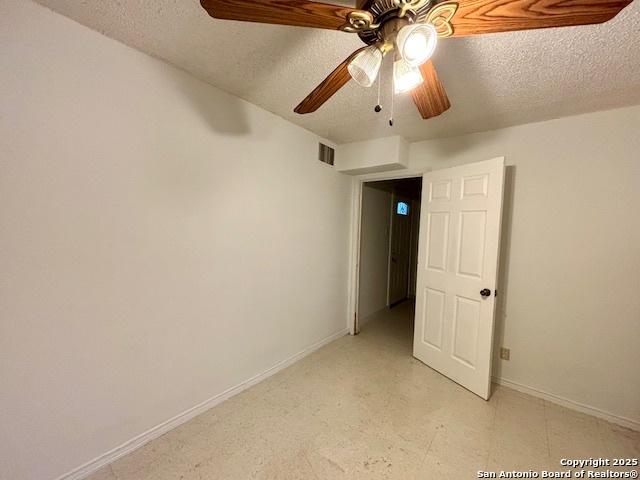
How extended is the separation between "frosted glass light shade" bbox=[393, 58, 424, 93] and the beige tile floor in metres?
1.91

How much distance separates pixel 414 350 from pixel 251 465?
1.86 metres

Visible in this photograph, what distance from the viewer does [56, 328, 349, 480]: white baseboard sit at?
137 cm

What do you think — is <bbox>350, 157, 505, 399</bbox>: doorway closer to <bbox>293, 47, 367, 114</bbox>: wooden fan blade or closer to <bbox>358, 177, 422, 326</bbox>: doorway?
<bbox>358, 177, 422, 326</bbox>: doorway

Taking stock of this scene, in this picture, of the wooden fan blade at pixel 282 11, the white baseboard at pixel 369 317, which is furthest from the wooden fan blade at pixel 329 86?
the white baseboard at pixel 369 317

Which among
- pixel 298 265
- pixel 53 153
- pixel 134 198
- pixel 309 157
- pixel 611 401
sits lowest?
pixel 611 401

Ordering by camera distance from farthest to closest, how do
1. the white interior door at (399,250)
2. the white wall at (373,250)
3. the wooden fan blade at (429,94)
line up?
the white interior door at (399,250) → the white wall at (373,250) → the wooden fan blade at (429,94)

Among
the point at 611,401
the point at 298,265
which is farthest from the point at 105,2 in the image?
the point at 611,401

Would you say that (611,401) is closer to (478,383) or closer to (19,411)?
(478,383)

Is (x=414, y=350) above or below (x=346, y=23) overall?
below

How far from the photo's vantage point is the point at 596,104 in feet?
6.04

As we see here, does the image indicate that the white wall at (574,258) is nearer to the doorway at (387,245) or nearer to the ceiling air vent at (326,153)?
the ceiling air vent at (326,153)

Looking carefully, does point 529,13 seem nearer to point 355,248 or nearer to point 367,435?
point 367,435

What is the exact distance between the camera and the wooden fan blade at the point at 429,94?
1118 mm

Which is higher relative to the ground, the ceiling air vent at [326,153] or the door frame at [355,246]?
the ceiling air vent at [326,153]
